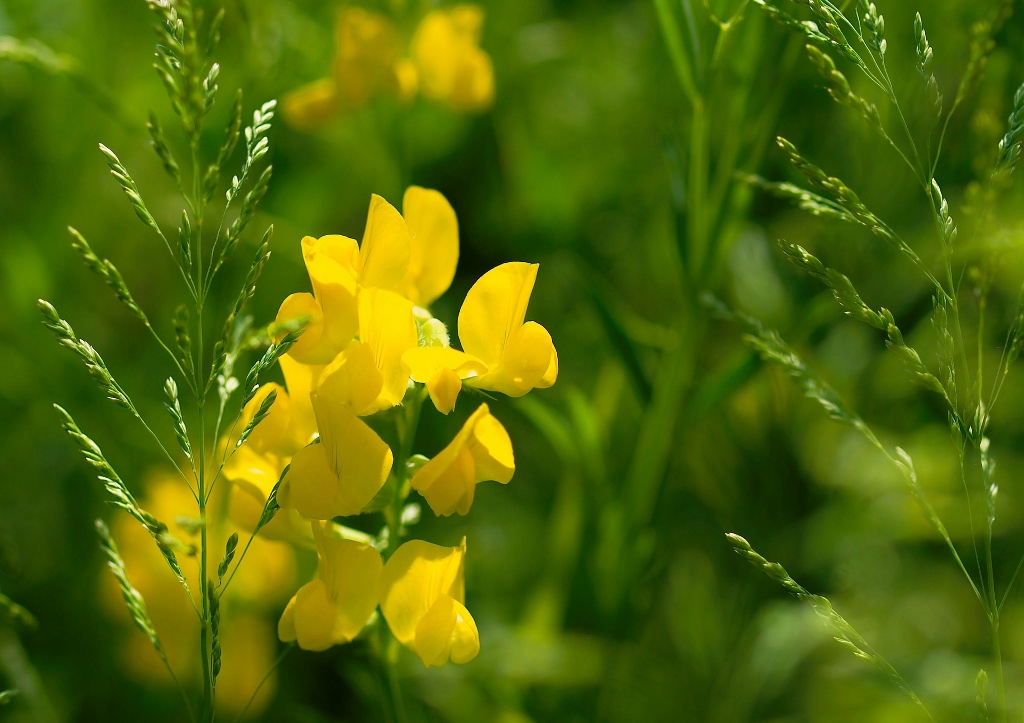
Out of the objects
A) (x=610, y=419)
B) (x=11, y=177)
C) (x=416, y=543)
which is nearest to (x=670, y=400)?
(x=610, y=419)

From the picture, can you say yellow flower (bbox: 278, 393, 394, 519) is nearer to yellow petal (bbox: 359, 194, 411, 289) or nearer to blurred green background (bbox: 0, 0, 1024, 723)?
yellow petal (bbox: 359, 194, 411, 289)

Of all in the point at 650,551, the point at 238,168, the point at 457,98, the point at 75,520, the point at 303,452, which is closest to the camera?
the point at 303,452

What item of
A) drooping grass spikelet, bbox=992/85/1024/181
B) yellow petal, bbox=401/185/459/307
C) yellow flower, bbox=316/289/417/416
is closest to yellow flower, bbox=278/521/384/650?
yellow flower, bbox=316/289/417/416

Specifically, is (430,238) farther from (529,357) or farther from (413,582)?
(413,582)

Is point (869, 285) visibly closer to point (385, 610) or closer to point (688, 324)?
point (688, 324)

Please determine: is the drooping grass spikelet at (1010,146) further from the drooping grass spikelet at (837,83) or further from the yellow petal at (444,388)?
the yellow petal at (444,388)

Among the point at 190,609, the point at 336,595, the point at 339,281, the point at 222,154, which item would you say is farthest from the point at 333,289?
the point at 190,609

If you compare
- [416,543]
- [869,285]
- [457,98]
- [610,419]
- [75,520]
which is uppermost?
[457,98]
